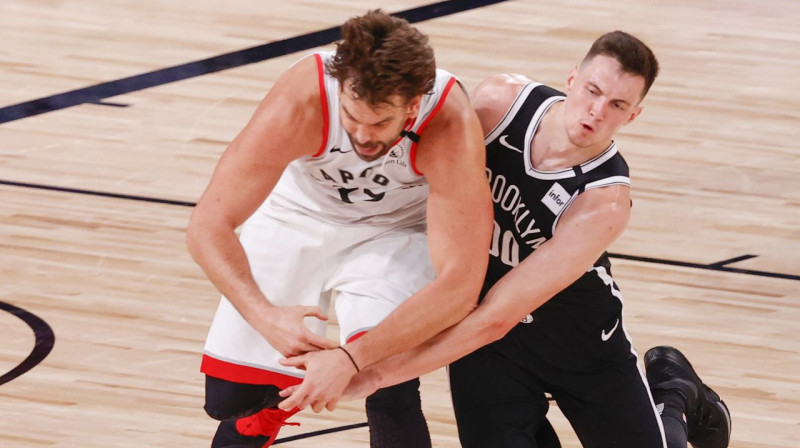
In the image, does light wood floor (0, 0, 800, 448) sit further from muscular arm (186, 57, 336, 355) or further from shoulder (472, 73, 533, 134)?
shoulder (472, 73, 533, 134)

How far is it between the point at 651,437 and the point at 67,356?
214 centimetres

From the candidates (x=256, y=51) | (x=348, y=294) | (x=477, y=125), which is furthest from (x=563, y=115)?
(x=256, y=51)

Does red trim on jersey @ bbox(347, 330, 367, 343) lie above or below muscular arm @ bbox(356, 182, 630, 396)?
below

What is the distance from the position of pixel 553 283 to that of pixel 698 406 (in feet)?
3.43

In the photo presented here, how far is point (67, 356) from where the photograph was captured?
501 cm

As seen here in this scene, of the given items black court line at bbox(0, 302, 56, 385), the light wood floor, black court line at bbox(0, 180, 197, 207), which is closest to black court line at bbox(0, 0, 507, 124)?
the light wood floor

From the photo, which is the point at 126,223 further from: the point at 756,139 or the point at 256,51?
the point at 756,139

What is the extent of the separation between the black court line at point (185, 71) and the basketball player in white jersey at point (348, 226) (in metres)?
3.83

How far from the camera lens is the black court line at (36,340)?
4875 mm

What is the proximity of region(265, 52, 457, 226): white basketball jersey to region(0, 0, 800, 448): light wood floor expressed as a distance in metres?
0.95

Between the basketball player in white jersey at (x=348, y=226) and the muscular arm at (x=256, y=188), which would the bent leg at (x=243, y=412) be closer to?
the basketball player in white jersey at (x=348, y=226)

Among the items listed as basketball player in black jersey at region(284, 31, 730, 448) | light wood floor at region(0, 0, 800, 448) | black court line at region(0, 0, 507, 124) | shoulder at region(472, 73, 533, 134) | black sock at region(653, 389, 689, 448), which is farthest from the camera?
black court line at region(0, 0, 507, 124)

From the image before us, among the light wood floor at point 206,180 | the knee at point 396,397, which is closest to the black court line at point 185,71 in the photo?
the light wood floor at point 206,180

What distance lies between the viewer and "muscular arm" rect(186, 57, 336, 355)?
3564 millimetres
